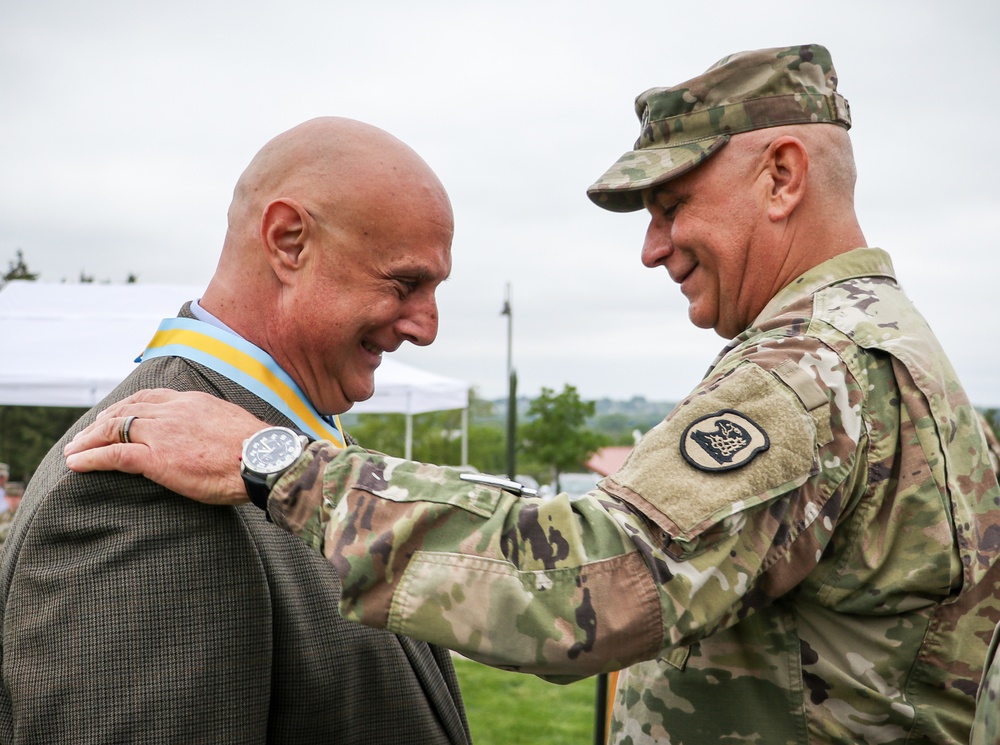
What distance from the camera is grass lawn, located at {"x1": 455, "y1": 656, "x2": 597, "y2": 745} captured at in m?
6.46

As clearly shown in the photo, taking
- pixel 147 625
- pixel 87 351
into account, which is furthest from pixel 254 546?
pixel 87 351

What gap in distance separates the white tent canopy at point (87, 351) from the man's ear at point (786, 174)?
843cm

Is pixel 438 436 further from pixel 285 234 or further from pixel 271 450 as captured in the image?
pixel 271 450

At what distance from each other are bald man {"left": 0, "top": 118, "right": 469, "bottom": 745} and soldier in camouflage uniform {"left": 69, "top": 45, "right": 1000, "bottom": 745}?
18 cm

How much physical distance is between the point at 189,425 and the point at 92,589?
351 mm

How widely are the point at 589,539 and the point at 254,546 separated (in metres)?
0.75

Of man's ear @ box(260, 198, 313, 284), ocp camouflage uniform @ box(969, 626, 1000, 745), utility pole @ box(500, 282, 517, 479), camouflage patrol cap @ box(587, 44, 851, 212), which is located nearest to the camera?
ocp camouflage uniform @ box(969, 626, 1000, 745)

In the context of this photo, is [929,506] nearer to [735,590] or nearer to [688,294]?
[735,590]

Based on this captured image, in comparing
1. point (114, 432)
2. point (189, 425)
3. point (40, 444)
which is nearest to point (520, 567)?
point (189, 425)

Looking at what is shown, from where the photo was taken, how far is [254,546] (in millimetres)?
1894

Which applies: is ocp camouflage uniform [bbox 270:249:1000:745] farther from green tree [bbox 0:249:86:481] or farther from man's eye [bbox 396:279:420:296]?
green tree [bbox 0:249:86:481]

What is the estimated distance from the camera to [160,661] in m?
1.71

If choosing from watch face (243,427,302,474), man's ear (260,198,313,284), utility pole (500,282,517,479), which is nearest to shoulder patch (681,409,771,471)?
watch face (243,427,302,474)

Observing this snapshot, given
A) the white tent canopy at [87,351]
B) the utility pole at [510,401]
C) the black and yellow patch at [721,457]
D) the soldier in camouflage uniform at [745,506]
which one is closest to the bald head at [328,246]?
the soldier in camouflage uniform at [745,506]
